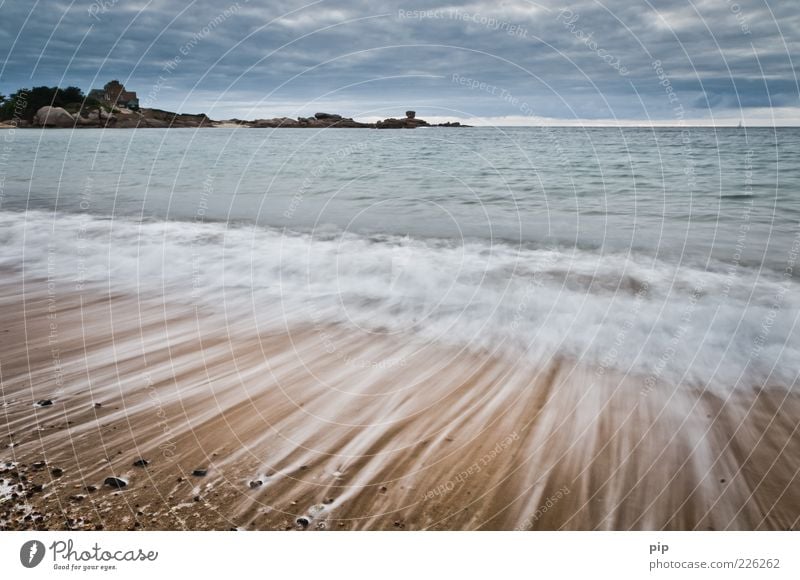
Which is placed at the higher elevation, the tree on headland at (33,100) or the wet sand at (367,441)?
the tree on headland at (33,100)

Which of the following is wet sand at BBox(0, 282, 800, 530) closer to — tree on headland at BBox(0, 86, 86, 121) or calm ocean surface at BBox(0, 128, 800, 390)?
calm ocean surface at BBox(0, 128, 800, 390)

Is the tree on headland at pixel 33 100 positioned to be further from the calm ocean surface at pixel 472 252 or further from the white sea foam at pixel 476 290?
the white sea foam at pixel 476 290

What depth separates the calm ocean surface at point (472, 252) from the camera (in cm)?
554

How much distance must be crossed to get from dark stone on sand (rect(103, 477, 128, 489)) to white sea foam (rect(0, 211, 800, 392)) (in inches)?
99.1

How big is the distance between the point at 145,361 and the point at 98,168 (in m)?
19.1

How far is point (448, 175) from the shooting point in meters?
16.6

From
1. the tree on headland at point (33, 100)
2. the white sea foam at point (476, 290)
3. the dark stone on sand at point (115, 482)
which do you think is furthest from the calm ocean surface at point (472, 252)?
the dark stone on sand at point (115, 482)

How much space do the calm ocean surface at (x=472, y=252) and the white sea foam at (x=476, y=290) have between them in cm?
3

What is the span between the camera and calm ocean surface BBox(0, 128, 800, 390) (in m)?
5.54

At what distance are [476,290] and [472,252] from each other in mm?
1960

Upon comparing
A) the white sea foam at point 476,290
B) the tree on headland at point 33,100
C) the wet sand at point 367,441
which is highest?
the tree on headland at point 33,100

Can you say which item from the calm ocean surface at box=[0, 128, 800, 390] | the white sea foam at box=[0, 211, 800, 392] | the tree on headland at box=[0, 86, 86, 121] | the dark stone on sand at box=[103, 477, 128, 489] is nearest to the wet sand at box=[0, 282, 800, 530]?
the dark stone on sand at box=[103, 477, 128, 489]
